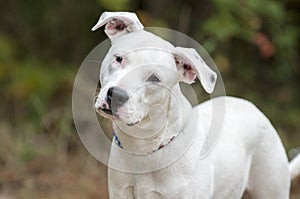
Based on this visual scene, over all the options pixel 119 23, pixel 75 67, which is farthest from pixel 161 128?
pixel 75 67

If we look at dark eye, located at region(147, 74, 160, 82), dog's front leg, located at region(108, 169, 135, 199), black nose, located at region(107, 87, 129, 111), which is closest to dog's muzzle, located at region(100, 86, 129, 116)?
black nose, located at region(107, 87, 129, 111)

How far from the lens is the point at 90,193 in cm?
545

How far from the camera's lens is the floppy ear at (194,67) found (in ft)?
11.3

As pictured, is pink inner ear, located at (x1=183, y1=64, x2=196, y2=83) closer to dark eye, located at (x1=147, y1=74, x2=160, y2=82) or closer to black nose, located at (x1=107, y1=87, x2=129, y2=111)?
dark eye, located at (x1=147, y1=74, x2=160, y2=82)

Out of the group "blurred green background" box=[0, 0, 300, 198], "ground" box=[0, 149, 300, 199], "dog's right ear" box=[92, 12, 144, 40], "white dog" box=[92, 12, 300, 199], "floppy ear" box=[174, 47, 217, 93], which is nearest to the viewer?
"white dog" box=[92, 12, 300, 199]

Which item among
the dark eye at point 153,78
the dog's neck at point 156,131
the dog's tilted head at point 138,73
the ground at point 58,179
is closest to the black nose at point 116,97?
the dog's tilted head at point 138,73

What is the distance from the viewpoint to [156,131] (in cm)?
354

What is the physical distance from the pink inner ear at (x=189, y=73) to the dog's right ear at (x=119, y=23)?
0.94 feet

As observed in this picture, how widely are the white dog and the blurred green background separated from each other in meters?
1.68

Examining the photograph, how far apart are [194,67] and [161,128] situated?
33cm

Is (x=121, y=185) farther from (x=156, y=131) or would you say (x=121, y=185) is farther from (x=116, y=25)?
(x=116, y=25)

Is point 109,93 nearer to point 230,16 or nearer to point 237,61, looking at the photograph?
point 230,16

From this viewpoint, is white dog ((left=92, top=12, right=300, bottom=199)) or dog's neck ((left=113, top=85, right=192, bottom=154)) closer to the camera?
white dog ((left=92, top=12, right=300, bottom=199))

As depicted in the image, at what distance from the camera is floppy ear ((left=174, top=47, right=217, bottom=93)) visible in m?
3.44
